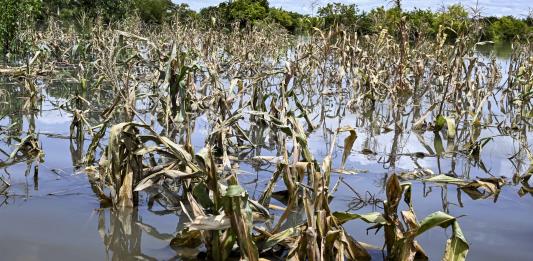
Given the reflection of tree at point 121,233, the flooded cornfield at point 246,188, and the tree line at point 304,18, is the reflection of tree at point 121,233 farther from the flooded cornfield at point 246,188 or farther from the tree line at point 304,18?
the tree line at point 304,18

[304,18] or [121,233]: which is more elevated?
[304,18]

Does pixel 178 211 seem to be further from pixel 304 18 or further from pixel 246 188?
pixel 304 18

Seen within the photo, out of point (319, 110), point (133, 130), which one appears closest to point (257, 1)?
point (319, 110)

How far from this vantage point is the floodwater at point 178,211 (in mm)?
3637

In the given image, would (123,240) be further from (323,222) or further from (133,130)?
(323,222)

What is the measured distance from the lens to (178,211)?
4285mm

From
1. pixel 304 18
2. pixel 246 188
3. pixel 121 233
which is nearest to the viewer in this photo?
pixel 121 233

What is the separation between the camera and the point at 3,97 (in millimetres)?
9195

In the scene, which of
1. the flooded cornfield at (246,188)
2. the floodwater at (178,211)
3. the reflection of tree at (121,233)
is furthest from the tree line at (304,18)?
the reflection of tree at (121,233)

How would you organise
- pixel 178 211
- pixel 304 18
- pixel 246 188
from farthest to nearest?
pixel 304 18 → pixel 246 188 → pixel 178 211

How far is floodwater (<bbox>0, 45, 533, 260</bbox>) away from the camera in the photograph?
364cm

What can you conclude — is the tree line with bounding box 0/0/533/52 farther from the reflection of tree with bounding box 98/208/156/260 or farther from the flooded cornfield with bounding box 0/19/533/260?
the reflection of tree with bounding box 98/208/156/260

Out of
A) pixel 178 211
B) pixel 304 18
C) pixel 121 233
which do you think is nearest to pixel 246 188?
pixel 178 211

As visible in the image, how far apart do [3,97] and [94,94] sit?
1458 millimetres
